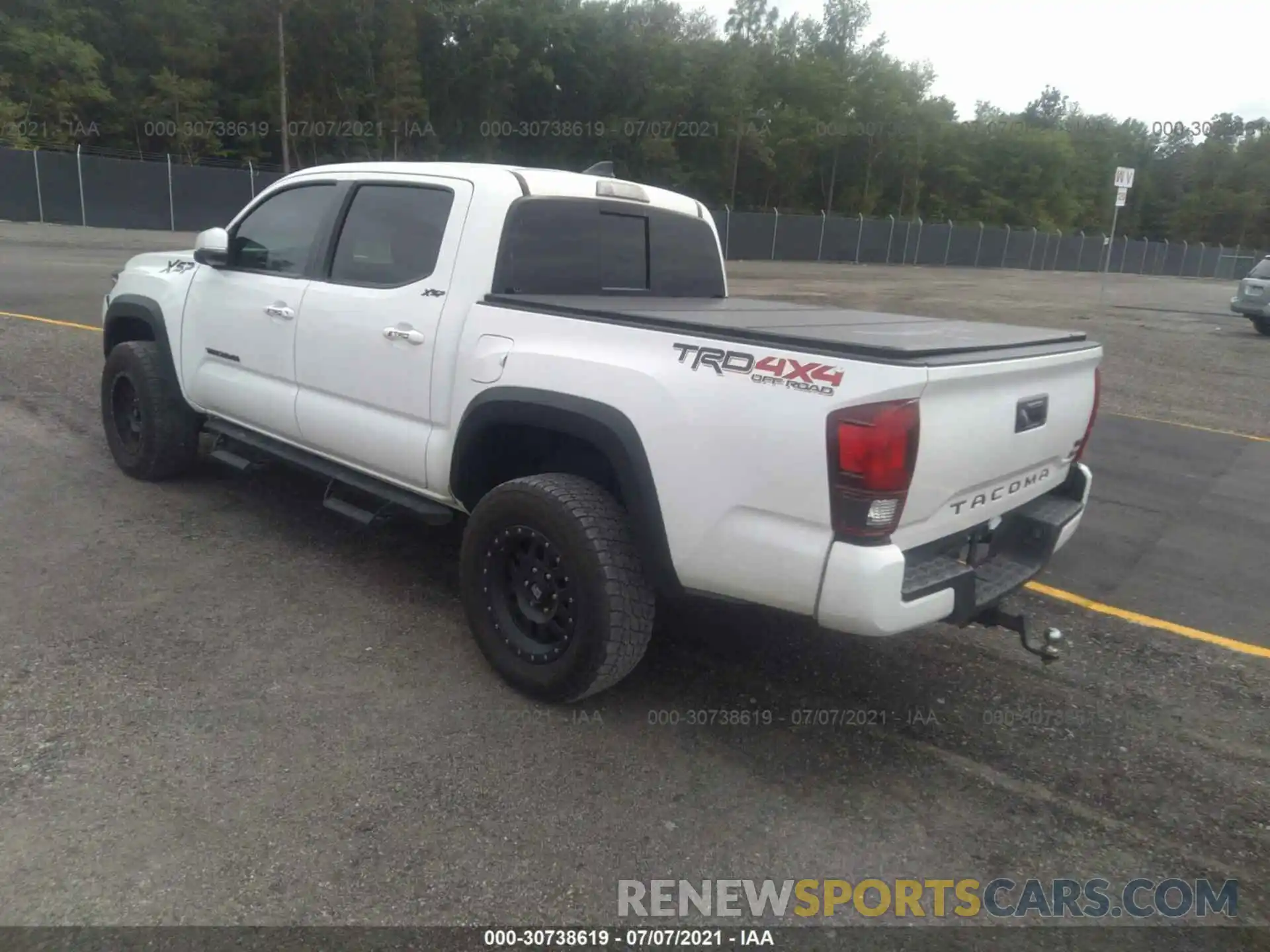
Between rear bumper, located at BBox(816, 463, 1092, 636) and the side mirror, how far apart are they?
145 inches

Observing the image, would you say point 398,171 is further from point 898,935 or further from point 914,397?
point 898,935

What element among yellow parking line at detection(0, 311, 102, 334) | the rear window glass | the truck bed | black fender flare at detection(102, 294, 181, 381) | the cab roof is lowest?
yellow parking line at detection(0, 311, 102, 334)

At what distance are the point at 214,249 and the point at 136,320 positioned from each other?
1.39 metres

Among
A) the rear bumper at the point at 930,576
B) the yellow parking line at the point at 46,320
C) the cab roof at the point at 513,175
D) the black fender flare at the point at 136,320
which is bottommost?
the yellow parking line at the point at 46,320

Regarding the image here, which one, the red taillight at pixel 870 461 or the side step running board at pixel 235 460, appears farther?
the side step running board at pixel 235 460

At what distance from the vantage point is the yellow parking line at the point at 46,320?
425 inches

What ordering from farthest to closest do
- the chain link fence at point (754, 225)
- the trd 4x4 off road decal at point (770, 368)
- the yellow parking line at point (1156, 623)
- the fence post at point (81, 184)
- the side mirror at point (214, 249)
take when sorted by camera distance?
the fence post at point (81, 184) → the chain link fence at point (754, 225) → the side mirror at point (214, 249) → the yellow parking line at point (1156, 623) → the trd 4x4 off road decal at point (770, 368)

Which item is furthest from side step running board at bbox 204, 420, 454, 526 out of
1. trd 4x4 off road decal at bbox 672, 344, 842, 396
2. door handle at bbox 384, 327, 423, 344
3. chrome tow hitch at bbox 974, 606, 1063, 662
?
chrome tow hitch at bbox 974, 606, 1063, 662

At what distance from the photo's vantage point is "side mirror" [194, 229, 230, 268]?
509 centimetres

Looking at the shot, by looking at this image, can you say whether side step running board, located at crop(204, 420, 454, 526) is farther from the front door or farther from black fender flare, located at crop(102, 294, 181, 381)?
black fender flare, located at crop(102, 294, 181, 381)

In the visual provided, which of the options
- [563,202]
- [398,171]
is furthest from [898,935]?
[398,171]

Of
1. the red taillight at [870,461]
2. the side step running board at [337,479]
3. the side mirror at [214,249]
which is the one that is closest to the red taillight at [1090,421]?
the red taillight at [870,461]

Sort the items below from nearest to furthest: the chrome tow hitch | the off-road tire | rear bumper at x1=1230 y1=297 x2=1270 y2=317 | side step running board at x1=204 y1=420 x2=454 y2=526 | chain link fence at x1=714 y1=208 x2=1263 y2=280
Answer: the chrome tow hitch < side step running board at x1=204 y1=420 x2=454 y2=526 < the off-road tire < rear bumper at x1=1230 y1=297 x2=1270 y2=317 < chain link fence at x1=714 y1=208 x2=1263 y2=280

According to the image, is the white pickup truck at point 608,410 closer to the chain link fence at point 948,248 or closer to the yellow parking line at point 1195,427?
the yellow parking line at point 1195,427
